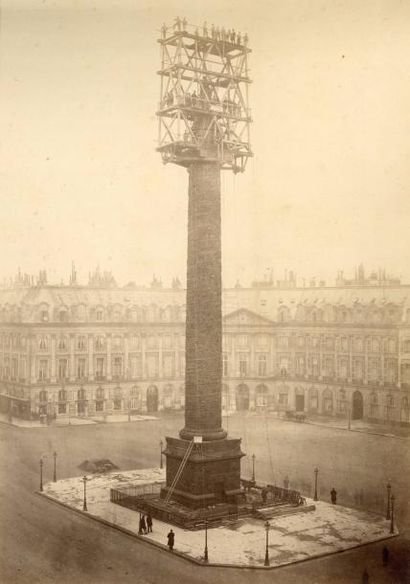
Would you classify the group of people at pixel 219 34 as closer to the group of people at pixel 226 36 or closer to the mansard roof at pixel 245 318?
the group of people at pixel 226 36

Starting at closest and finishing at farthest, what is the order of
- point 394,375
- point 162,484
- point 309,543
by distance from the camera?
point 309,543 → point 162,484 → point 394,375

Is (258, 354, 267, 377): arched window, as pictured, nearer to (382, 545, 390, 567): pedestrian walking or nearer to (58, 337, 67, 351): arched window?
(58, 337, 67, 351): arched window

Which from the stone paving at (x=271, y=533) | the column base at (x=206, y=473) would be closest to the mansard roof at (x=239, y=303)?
the stone paving at (x=271, y=533)

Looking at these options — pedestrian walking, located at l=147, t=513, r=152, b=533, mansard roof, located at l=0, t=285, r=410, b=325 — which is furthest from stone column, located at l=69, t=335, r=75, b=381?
pedestrian walking, located at l=147, t=513, r=152, b=533

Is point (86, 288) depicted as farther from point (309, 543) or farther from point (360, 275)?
point (309, 543)

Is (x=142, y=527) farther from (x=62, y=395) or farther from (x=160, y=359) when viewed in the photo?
(x=160, y=359)

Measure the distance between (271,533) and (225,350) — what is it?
109 feet

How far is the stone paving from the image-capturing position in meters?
25.6

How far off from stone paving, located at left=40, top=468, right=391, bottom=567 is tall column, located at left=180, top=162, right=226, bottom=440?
371 centimetres

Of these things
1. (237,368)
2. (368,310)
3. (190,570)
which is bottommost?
(190,570)

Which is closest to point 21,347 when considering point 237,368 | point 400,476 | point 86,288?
point 86,288

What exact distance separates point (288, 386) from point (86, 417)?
47.1 feet

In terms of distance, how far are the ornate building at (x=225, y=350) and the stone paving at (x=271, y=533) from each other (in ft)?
65.3

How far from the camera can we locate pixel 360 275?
177 ft
